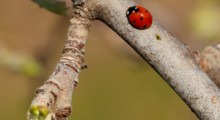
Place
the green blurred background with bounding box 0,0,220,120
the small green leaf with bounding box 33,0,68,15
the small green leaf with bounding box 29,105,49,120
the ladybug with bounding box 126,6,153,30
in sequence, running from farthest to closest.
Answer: the green blurred background with bounding box 0,0,220,120
the small green leaf with bounding box 33,0,68,15
the ladybug with bounding box 126,6,153,30
the small green leaf with bounding box 29,105,49,120

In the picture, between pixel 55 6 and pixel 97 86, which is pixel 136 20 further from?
pixel 97 86

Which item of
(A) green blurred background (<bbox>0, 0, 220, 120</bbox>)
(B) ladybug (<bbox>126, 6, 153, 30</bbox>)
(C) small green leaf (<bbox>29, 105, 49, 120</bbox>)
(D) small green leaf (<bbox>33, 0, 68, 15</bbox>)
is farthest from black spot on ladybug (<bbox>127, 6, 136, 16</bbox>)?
(A) green blurred background (<bbox>0, 0, 220, 120</bbox>)

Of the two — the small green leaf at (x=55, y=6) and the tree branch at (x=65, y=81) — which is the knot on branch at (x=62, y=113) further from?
the small green leaf at (x=55, y=6)

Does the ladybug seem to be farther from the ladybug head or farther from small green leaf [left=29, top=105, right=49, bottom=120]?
small green leaf [left=29, top=105, right=49, bottom=120]

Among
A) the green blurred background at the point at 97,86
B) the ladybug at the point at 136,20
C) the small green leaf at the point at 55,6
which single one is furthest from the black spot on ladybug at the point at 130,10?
the green blurred background at the point at 97,86

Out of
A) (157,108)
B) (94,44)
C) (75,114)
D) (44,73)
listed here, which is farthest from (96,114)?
(44,73)
